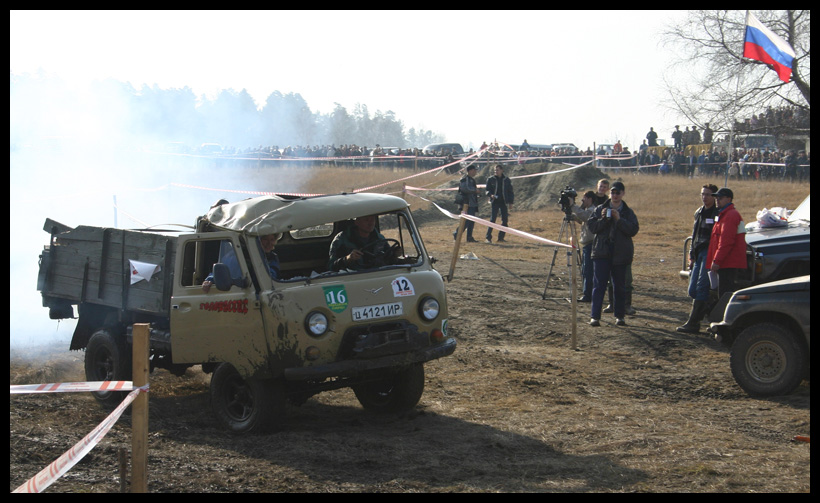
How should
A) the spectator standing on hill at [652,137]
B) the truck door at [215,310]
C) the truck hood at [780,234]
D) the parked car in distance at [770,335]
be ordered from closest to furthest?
the truck door at [215,310]
the parked car in distance at [770,335]
the truck hood at [780,234]
the spectator standing on hill at [652,137]

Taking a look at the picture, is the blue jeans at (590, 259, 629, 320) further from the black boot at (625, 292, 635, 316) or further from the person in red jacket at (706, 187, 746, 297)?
the person in red jacket at (706, 187, 746, 297)

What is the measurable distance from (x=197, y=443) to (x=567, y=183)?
25664 millimetres

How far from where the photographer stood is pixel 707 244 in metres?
10.6

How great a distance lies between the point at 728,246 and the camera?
9781 mm

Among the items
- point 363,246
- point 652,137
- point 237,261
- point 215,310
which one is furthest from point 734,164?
point 215,310

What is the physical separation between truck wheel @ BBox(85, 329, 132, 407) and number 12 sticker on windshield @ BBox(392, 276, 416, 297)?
309 centimetres

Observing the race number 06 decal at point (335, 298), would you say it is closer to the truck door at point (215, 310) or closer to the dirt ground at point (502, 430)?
the truck door at point (215, 310)

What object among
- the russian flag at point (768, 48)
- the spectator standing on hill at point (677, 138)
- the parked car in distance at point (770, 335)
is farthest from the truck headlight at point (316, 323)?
the spectator standing on hill at point (677, 138)

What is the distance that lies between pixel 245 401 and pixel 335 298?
1.30 m

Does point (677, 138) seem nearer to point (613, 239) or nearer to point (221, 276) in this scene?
point (613, 239)

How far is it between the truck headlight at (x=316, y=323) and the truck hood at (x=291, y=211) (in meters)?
0.84

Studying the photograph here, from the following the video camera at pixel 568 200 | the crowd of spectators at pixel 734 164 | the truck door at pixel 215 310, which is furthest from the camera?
the crowd of spectators at pixel 734 164

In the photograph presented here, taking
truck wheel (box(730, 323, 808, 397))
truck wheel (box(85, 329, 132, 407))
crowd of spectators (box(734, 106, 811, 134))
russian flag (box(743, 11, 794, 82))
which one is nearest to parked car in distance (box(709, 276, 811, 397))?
truck wheel (box(730, 323, 808, 397))

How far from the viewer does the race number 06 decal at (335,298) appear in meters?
6.79
